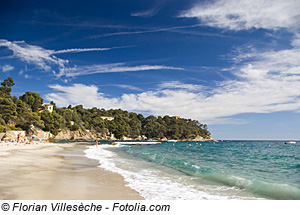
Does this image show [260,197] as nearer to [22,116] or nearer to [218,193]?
[218,193]

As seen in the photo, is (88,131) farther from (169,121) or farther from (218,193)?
(218,193)

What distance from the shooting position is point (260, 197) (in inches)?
334

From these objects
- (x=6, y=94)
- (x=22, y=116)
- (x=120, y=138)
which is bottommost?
(x=120, y=138)

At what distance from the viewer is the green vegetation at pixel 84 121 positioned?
65.9m

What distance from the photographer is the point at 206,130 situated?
19738 centimetres

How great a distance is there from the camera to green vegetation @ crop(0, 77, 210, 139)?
65.9 meters

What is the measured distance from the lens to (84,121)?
12381 centimetres
